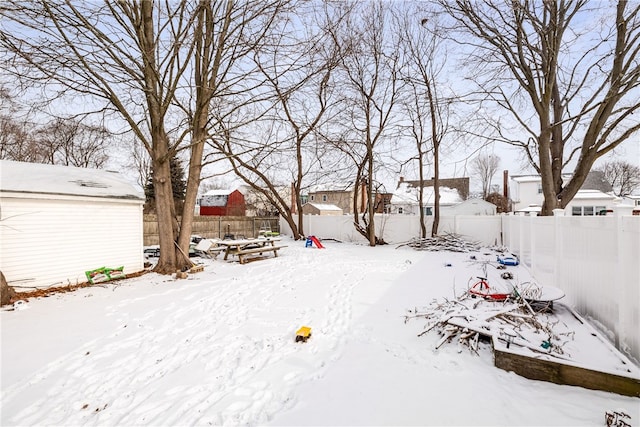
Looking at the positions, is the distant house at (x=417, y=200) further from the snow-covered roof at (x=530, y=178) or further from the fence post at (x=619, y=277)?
the fence post at (x=619, y=277)

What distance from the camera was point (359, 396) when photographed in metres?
2.58

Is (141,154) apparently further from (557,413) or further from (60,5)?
(557,413)

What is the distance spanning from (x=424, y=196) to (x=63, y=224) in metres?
28.4

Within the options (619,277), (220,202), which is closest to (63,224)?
(619,277)

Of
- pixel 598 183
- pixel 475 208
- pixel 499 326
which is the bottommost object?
pixel 499 326

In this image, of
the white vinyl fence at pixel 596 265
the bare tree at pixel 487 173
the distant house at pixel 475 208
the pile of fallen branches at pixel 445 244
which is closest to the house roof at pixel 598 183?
the distant house at pixel 475 208

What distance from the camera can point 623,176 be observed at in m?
35.1

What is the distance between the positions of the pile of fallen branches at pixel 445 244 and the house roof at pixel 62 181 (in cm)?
1090

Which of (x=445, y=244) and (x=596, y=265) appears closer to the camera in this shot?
(x=596, y=265)

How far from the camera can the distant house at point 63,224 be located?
591 centimetres

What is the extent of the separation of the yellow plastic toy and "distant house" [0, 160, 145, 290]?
5.99 m

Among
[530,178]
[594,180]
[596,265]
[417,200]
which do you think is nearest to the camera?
[596,265]

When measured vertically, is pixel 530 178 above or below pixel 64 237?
above

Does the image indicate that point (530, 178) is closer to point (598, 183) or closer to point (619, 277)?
point (598, 183)
